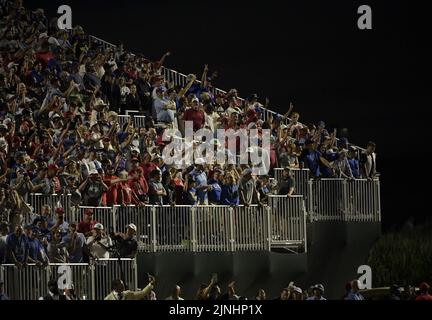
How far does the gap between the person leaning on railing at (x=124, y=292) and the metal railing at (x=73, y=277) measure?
311mm

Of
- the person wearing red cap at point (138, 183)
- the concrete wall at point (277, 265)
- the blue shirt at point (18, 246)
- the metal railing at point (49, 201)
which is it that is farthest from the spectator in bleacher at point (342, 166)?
the blue shirt at point (18, 246)

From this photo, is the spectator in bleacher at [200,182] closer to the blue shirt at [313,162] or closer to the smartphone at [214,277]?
the smartphone at [214,277]

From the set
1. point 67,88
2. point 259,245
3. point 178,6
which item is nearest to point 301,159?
point 259,245

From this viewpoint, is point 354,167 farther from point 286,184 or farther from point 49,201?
point 49,201

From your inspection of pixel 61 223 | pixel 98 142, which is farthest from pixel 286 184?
pixel 61 223

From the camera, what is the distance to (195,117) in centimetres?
3222

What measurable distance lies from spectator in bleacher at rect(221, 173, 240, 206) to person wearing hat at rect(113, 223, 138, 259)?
8.86 ft

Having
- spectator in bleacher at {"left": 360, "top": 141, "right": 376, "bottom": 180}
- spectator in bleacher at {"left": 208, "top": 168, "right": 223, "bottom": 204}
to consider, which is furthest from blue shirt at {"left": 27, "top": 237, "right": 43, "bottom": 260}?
spectator in bleacher at {"left": 360, "top": 141, "right": 376, "bottom": 180}

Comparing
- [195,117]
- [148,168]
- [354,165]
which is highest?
[195,117]

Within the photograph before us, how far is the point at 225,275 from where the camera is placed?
2980 cm

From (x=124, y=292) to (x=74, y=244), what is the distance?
49.2 inches

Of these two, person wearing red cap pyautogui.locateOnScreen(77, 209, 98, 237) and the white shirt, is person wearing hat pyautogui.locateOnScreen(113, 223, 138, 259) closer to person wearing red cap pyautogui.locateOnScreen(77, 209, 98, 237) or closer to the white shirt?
the white shirt
